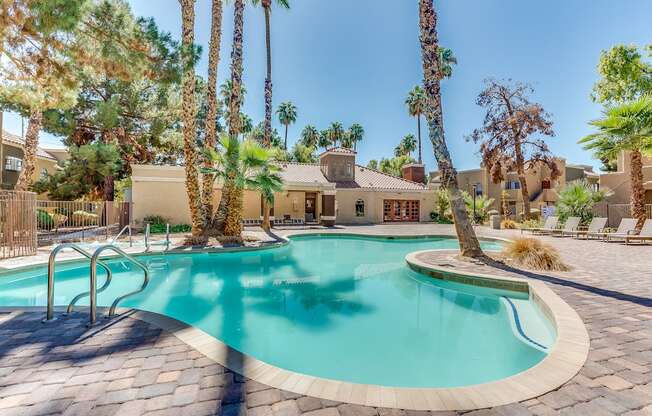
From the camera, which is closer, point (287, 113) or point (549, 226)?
point (549, 226)

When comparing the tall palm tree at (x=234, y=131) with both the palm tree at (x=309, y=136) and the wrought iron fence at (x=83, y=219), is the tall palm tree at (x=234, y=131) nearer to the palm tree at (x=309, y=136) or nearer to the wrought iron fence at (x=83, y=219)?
the wrought iron fence at (x=83, y=219)

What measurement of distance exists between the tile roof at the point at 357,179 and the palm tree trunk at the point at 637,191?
606 inches

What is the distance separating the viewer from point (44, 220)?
1627 centimetres

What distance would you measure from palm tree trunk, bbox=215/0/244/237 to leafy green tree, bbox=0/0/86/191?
5.92 m

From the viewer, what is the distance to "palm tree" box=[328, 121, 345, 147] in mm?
51500

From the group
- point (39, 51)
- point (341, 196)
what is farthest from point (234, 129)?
point (341, 196)

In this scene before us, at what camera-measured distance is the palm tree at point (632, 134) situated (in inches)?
508

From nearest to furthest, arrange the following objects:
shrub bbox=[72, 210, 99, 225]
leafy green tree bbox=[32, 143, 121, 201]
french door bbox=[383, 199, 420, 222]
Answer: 1. shrub bbox=[72, 210, 99, 225]
2. leafy green tree bbox=[32, 143, 121, 201]
3. french door bbox=[383, 199, 420, 222]

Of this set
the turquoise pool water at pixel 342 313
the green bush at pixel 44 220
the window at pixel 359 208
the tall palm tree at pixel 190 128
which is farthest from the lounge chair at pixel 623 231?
the green bush at pixel 44 220

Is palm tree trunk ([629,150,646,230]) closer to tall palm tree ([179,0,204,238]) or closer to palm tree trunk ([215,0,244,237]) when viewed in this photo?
palm tree trunk ([215,0,244,237])

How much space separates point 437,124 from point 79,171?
886 inches

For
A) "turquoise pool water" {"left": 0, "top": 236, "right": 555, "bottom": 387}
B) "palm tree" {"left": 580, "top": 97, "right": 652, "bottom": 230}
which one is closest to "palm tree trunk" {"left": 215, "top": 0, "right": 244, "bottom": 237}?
"turquoise pool water" {"left": 0, "top": 236, "right": 555, "bottom": 387}

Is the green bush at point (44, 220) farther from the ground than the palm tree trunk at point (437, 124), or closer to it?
closer to it

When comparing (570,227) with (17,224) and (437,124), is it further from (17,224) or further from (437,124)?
(17,224)
